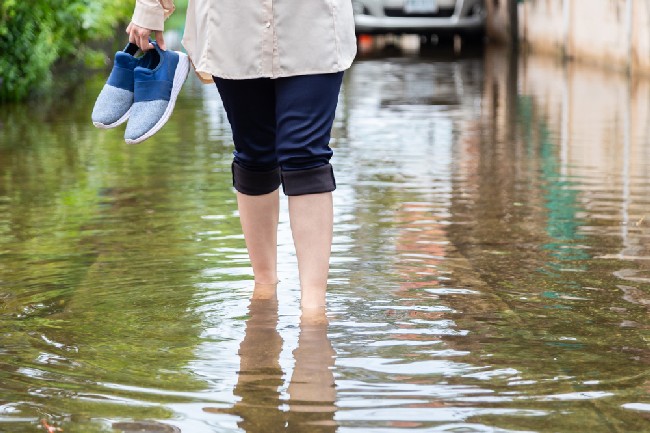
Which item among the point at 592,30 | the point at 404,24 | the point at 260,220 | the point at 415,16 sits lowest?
the point at 404,24

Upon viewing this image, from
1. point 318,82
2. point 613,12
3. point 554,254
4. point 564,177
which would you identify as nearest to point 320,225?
point 318,82

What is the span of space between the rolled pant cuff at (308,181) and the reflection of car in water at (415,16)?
60.9 feet

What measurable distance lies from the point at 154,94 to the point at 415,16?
18.6 m

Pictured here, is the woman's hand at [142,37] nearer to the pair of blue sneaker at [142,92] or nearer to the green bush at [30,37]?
the pair of blue sneaker at [142,92]

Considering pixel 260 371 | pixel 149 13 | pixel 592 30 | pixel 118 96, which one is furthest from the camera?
pixel 592 30

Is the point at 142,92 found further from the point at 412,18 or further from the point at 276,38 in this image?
the point at 412,18

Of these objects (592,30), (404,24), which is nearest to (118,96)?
(592,30)

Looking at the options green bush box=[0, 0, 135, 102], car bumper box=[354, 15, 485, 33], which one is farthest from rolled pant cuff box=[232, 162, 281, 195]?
car bumper box=[354, 15, 485, 33]

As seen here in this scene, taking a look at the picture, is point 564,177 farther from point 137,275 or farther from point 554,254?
point 137,275

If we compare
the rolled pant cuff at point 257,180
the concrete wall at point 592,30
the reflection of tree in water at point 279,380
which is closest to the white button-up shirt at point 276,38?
the rolled pant cuff at point 257,180

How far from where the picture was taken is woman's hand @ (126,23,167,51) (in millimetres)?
4570

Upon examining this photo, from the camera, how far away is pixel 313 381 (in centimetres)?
376

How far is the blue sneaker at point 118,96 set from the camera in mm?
4664

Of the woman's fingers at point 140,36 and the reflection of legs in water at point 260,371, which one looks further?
the woman's fingers at point 140,36
